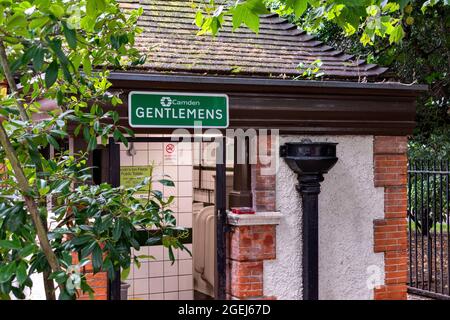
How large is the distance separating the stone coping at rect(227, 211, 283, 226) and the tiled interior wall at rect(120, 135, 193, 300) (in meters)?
1.62

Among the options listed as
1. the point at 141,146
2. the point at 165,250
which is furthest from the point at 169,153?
the point at 165,250

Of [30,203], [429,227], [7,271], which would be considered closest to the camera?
[7,271]

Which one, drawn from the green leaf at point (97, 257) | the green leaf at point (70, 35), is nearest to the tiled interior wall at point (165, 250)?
the green leaf at point (97, 257)

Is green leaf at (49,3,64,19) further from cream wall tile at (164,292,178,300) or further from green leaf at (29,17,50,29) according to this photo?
cream wall tile at (164,292,178,300)

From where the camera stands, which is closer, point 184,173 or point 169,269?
point 184,173

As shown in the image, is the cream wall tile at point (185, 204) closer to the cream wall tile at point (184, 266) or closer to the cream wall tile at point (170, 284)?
the cream wall tile at point (184, 266)

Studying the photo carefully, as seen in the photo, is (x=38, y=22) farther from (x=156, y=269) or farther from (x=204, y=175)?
(x=156, y=269)

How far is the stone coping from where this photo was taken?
276 inches

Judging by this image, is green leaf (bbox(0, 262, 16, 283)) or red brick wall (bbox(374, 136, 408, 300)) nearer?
green leaf (bbox(0, 262, 16, 283))

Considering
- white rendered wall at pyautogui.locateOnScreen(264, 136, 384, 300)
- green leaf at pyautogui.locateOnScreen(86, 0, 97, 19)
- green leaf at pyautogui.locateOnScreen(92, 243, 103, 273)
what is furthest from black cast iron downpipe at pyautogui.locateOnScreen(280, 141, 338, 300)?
green leaf at pyautogui.locateOnScreen(92, 243, 103, 273)


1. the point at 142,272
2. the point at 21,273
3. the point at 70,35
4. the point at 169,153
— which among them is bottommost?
the point at 142,272

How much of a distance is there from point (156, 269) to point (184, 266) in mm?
387

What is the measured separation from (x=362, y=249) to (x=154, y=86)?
3.00 m

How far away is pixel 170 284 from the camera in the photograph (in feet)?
29.4
